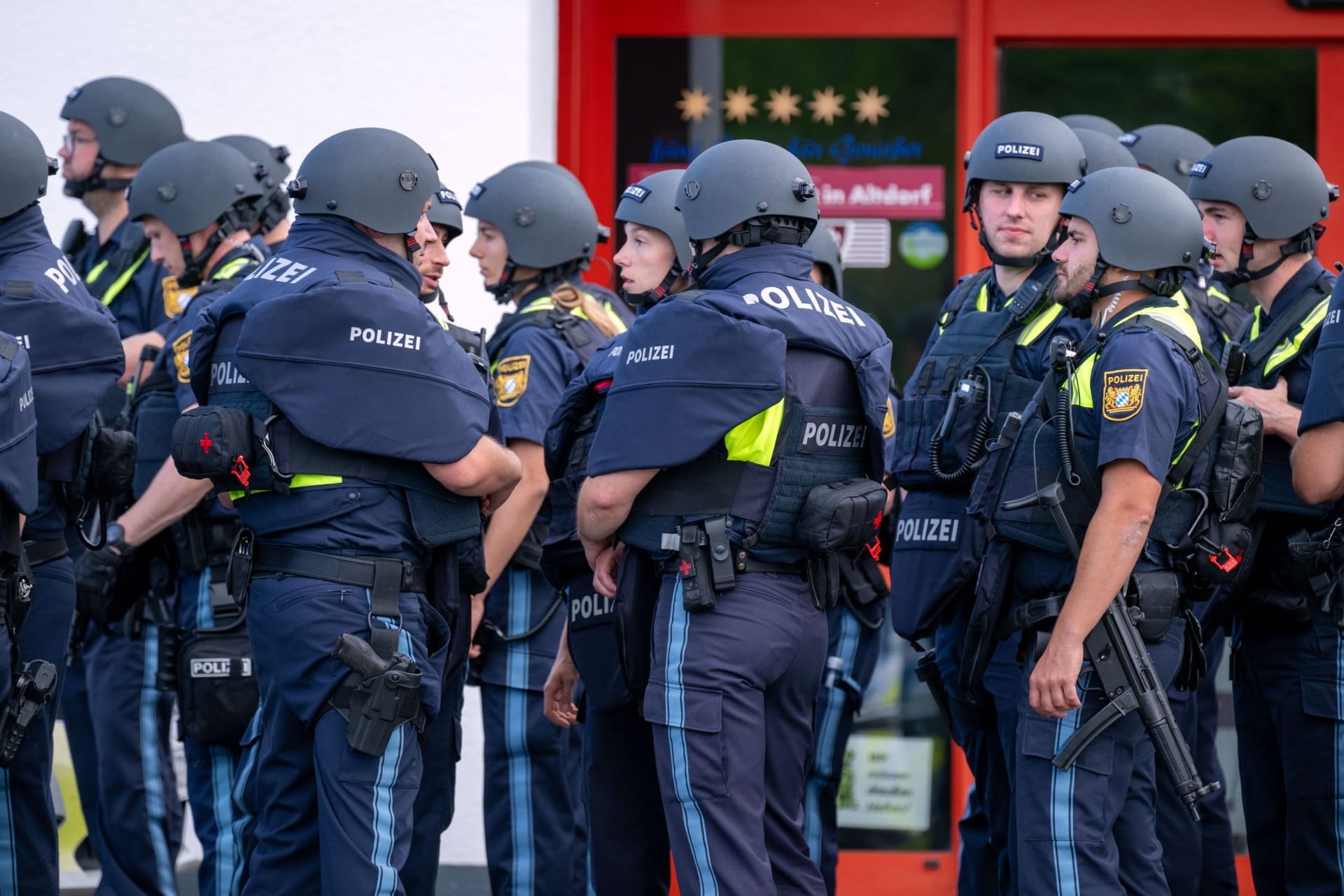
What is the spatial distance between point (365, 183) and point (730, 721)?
1.55 meters

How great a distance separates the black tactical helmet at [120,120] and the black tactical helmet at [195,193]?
70cm

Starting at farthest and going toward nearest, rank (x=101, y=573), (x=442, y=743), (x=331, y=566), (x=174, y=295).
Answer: (x=174, y=295), (x=101, y=573), (x=442, y=743), (x=331, y=566)

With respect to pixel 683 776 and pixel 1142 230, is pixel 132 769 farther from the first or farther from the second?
pixel 1142 230

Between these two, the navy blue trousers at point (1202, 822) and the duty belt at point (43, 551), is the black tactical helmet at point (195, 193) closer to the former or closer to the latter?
the duty belt at point (43, 551)

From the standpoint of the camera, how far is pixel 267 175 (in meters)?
5.54

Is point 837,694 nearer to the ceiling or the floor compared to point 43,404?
nearer to the floor

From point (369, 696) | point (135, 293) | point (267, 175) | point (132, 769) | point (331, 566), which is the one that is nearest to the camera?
point (369, 696)

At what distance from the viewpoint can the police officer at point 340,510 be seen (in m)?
3.92

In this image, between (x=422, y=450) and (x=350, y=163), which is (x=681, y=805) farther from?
(x=350, y=163)

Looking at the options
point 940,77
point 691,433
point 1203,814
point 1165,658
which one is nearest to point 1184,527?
point 1165,658

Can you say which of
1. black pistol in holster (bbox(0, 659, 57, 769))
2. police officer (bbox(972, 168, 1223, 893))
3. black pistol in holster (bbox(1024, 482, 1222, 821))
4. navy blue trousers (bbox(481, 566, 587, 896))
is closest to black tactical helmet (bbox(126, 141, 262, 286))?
navy blue trousers (bbox(481, 566, 587, 896))

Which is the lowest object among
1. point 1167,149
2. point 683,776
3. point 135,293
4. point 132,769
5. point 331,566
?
point 132,769

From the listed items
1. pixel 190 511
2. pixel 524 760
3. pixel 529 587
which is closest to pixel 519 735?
pixel 524 760

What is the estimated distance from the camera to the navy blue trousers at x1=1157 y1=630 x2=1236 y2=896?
5.04 meters
